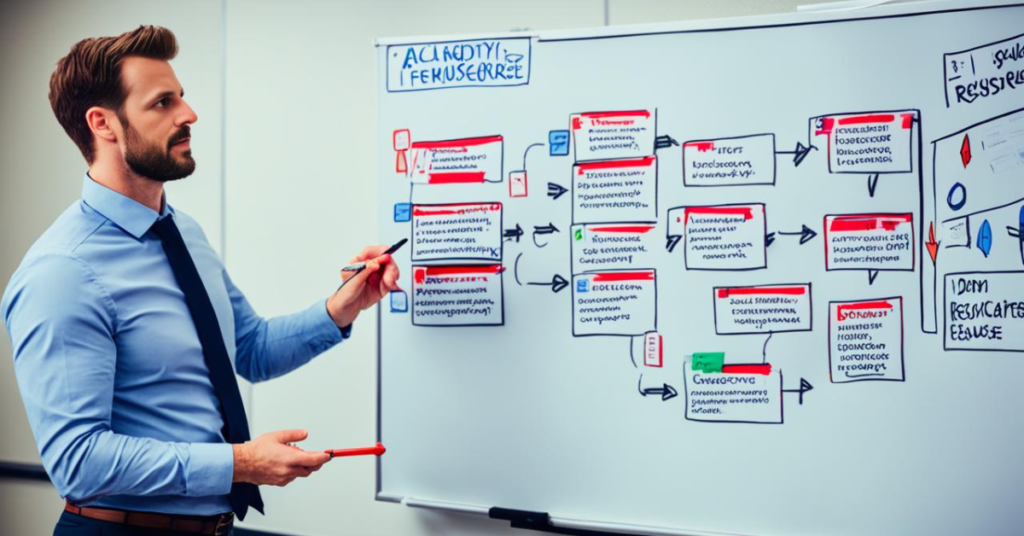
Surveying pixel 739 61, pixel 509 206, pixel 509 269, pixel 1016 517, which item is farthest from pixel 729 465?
pixel 739 61

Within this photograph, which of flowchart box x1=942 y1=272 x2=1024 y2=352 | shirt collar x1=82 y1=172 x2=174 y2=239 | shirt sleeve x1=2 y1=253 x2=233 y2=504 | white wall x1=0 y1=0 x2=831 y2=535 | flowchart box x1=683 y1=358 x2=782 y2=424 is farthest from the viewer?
white wall x1=0 y1=0 x2=831 y2=535

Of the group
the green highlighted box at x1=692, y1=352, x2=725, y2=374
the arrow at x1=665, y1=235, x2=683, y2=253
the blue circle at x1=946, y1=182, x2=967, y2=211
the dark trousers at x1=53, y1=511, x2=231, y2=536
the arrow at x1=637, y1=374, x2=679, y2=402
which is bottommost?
the dark trousers at x1=53, y1=511, x2=231, y2=536

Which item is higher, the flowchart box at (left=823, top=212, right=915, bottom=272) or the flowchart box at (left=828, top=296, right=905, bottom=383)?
the flowchart box at (left=823, top=212, right=915, bottom=272)

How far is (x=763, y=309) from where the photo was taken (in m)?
1.46

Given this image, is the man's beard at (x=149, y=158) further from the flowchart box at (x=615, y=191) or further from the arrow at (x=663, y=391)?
the arrow at (x=663, y=391)

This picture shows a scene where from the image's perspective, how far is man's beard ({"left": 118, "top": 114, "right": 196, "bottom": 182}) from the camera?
1261mm

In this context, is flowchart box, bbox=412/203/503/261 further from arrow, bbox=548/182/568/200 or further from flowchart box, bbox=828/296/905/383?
flowchart box, bbox=828/296/905/383

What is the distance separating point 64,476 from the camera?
1093 millimetres

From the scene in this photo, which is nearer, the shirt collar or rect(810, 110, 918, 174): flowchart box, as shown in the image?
the shirt collar

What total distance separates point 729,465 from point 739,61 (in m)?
0.90

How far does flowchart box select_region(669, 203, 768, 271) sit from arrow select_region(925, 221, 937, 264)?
12.8 inches

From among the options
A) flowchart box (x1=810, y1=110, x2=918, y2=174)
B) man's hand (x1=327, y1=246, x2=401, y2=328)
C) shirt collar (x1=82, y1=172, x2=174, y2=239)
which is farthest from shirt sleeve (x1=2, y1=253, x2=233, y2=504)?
flowchart box (x1=810, y1=110, x2=918, y2=174)

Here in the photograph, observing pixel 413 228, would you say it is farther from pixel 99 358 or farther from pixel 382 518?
pixel 382 518

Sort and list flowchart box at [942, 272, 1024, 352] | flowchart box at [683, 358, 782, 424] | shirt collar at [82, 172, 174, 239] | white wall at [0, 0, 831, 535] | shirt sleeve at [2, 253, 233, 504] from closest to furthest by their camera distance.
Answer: shirt sleeve at [2, 253, 233, 504] → shirt collar at [82, 172, 174, 239] → flowchart box at [942, 272, 1024, 352] → flowchart box at [683, 358, 782, 424] → white wall at [0, 0, 831, 535]
